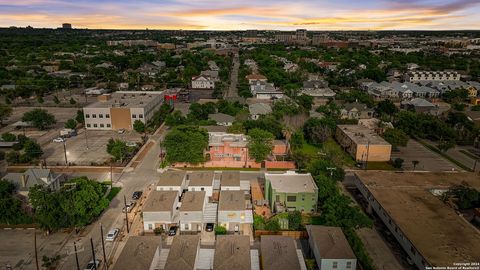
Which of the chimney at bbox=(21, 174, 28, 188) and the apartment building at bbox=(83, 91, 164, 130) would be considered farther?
the apartment building at bbox=(83, 91, 164, 130)

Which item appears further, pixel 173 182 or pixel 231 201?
pixel 173 182

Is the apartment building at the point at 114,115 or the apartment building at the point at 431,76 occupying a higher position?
the apartment building at the point at 431,76

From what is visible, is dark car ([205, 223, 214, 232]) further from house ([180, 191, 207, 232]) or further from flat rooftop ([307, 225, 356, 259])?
flat rooftop ([307, 225, 356, 259])

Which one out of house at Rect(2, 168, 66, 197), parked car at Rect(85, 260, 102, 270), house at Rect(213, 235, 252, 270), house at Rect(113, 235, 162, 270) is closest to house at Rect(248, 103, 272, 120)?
house at Rect(2, 168, 66, 197)

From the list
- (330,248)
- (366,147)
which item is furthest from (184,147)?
(366,147)

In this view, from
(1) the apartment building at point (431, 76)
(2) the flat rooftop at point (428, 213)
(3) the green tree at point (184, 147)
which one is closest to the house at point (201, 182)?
(3) the green tree at point (184, 147)

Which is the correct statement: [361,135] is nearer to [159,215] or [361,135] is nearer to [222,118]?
[222,118]

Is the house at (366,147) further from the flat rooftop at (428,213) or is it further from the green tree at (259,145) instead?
the green tree at (259,145)
